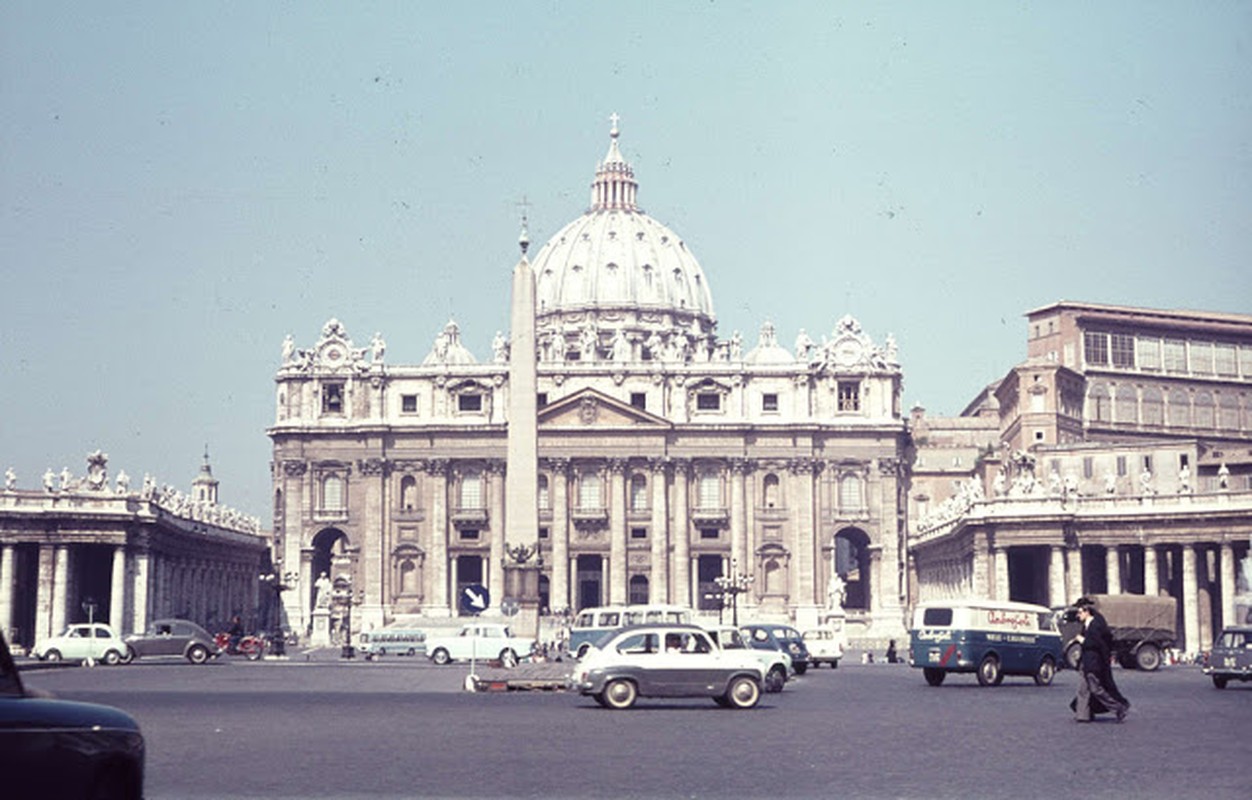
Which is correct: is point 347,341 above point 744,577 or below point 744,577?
Result: above

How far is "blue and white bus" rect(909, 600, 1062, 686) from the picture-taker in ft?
140

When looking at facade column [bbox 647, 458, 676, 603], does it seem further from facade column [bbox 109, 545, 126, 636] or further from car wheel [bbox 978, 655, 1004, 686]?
car wheel [bbox 978, 655, 1004, 686]

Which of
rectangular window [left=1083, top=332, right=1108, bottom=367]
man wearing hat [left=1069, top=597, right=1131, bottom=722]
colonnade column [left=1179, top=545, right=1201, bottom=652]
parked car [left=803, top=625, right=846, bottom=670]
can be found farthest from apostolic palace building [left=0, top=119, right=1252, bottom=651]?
man wearing hat [left=1069, top=597, right=1131, bottom=722]

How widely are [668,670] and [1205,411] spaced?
8863 cm

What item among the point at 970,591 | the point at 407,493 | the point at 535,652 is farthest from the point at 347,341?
the point at 535,652

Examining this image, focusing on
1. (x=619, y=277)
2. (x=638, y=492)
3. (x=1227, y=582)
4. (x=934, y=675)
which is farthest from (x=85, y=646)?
(x=619, y=277)

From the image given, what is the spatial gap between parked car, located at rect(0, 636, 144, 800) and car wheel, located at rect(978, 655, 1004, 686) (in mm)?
35988

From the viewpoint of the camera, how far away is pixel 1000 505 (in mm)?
91562

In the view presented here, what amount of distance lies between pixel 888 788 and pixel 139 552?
75.5 meters

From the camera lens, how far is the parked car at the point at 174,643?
210 feet

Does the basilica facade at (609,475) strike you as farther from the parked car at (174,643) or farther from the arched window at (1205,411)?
the parked car at (174,643)

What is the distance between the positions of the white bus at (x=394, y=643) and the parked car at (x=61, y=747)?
6935 cm

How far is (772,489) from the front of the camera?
125 meters

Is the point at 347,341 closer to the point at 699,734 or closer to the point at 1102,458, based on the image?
the point at 1102,458
